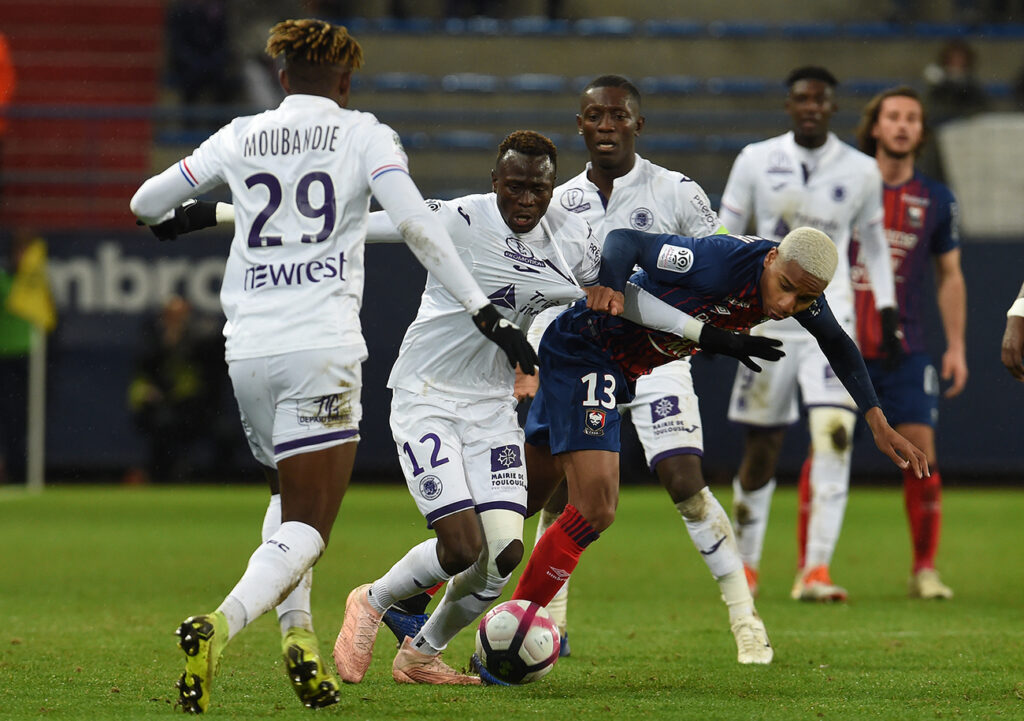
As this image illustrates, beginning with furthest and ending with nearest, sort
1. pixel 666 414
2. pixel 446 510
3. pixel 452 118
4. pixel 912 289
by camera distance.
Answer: pixel 452 118
pixel 912 289
pixel 666 414
pixel 446 510

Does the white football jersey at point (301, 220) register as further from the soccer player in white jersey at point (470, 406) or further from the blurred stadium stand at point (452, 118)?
the blurred stadium stand at point (452, 118)

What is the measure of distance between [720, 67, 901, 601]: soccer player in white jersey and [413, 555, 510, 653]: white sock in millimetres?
3235

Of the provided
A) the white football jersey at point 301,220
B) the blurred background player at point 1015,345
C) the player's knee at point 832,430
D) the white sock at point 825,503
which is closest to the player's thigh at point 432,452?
the white football jersey at point 301,220

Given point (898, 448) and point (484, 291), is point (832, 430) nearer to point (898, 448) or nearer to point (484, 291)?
point (898, 448)

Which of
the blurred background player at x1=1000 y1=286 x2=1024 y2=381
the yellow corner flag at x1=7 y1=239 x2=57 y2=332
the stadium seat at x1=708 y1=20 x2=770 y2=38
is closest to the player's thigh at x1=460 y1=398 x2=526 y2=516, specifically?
the blurred background player at x1=1000 y1=286 x2=1024 y2=381

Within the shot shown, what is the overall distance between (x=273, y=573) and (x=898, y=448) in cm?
231

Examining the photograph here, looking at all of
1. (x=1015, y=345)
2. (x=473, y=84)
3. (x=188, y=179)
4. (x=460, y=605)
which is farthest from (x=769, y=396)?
(x=473, y=84)

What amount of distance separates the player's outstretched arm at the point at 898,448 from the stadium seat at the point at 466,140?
41.2 ft

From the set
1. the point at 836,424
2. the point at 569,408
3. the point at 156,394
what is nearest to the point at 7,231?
the point at 156,394

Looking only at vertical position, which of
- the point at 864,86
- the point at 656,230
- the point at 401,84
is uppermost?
the point at 864,86

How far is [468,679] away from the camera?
592 centimetres

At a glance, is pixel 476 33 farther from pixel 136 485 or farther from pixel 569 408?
pixel 569 408

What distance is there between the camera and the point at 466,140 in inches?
722

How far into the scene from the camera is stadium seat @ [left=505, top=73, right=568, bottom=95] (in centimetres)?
1870
